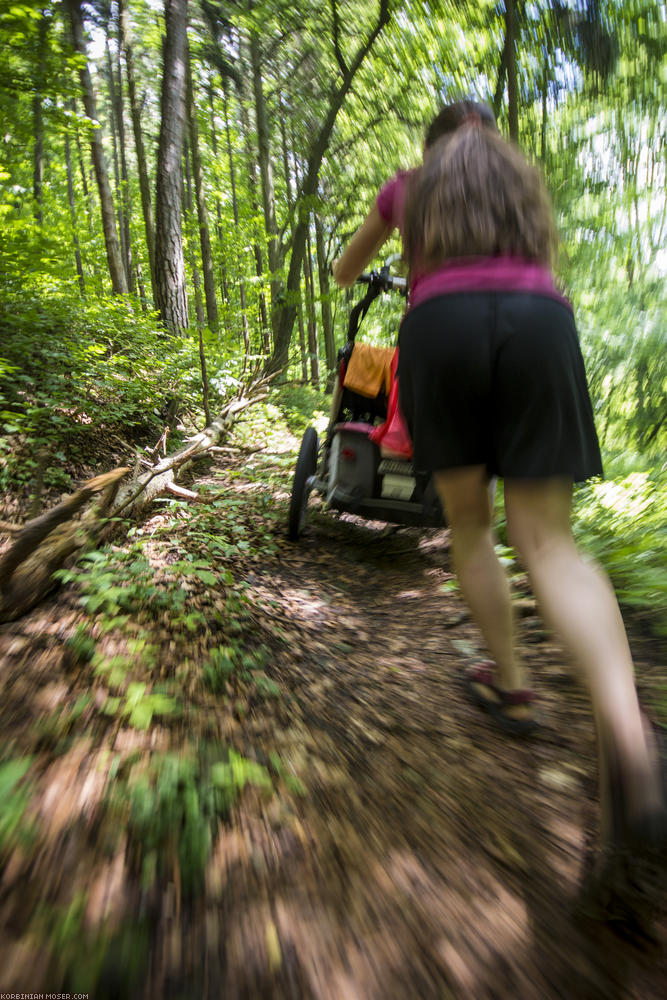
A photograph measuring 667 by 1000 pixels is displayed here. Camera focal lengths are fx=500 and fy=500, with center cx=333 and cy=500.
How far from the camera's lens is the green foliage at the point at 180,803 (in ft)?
3.43

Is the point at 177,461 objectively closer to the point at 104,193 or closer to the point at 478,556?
the point at 478,556

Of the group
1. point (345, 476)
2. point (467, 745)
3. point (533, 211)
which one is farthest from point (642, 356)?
point (467, 745)

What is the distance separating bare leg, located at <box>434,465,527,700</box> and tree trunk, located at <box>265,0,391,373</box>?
8206mm

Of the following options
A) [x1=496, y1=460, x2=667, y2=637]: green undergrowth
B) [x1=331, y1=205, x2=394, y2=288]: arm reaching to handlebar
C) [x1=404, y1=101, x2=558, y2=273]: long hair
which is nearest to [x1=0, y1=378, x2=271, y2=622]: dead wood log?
[x1=331, y1=205, x2=394, y2=288]: arm reaching to handlebar

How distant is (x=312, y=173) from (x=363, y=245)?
32.7 feet

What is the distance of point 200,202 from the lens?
754 cm

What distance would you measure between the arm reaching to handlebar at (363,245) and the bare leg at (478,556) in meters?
0.78

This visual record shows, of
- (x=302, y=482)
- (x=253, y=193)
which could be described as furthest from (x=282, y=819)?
(x=253, y=193)

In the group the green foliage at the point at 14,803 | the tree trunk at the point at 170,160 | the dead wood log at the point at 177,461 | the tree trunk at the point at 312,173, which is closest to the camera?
the green foliage at the point at 14,803

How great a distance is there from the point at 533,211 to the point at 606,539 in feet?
8.26

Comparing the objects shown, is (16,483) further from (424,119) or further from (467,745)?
(424,119)

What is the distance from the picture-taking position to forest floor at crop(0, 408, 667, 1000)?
89 centimetres

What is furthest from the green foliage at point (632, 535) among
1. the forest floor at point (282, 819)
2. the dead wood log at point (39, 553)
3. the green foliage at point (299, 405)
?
the green foliage at point (299, 405)

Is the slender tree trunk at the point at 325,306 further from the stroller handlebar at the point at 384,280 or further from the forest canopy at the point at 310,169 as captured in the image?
the stroller handlebar at the point at 384,280
